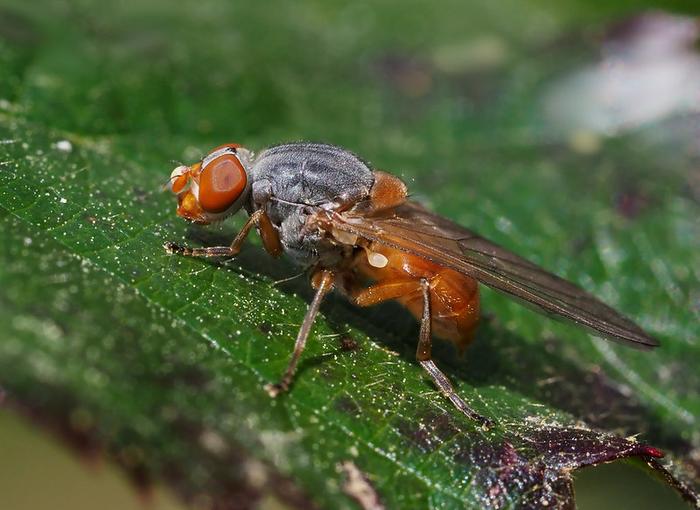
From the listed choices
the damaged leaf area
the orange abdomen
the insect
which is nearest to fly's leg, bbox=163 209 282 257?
the insect

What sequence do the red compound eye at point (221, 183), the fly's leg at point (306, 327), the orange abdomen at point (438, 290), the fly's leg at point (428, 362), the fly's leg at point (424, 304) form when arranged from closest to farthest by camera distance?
the fly's leg at point (306, 327) → the fly's leg at point (428, 362) → the fly's leg at point (424, 304) → the red compound eye at point (221, 183) → the orange abdomen at point (438, 290)

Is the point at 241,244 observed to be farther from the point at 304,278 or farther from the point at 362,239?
the point at 362,239

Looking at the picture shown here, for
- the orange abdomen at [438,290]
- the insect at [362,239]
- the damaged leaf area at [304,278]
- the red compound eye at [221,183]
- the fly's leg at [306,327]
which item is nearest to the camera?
the damaged leaf area at [304,278]

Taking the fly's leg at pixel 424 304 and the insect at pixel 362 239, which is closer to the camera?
the fly's leg at pixel 424 304

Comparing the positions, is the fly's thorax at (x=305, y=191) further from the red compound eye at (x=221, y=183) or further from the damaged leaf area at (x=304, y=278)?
the damaged leaf area at (x=304, y=278)

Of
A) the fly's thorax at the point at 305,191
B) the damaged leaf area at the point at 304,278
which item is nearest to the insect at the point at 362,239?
the fly's thorax at the point at 305,191

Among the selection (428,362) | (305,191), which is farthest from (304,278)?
(428,362)

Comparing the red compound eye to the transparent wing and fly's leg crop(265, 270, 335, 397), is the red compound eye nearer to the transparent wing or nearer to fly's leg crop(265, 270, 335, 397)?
the transparent wing

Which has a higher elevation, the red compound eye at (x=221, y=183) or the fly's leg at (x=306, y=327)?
the red compound eye at (x=221, y=183)

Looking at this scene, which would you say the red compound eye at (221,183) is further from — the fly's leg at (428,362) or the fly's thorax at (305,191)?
the fly's leg at (428,362)
